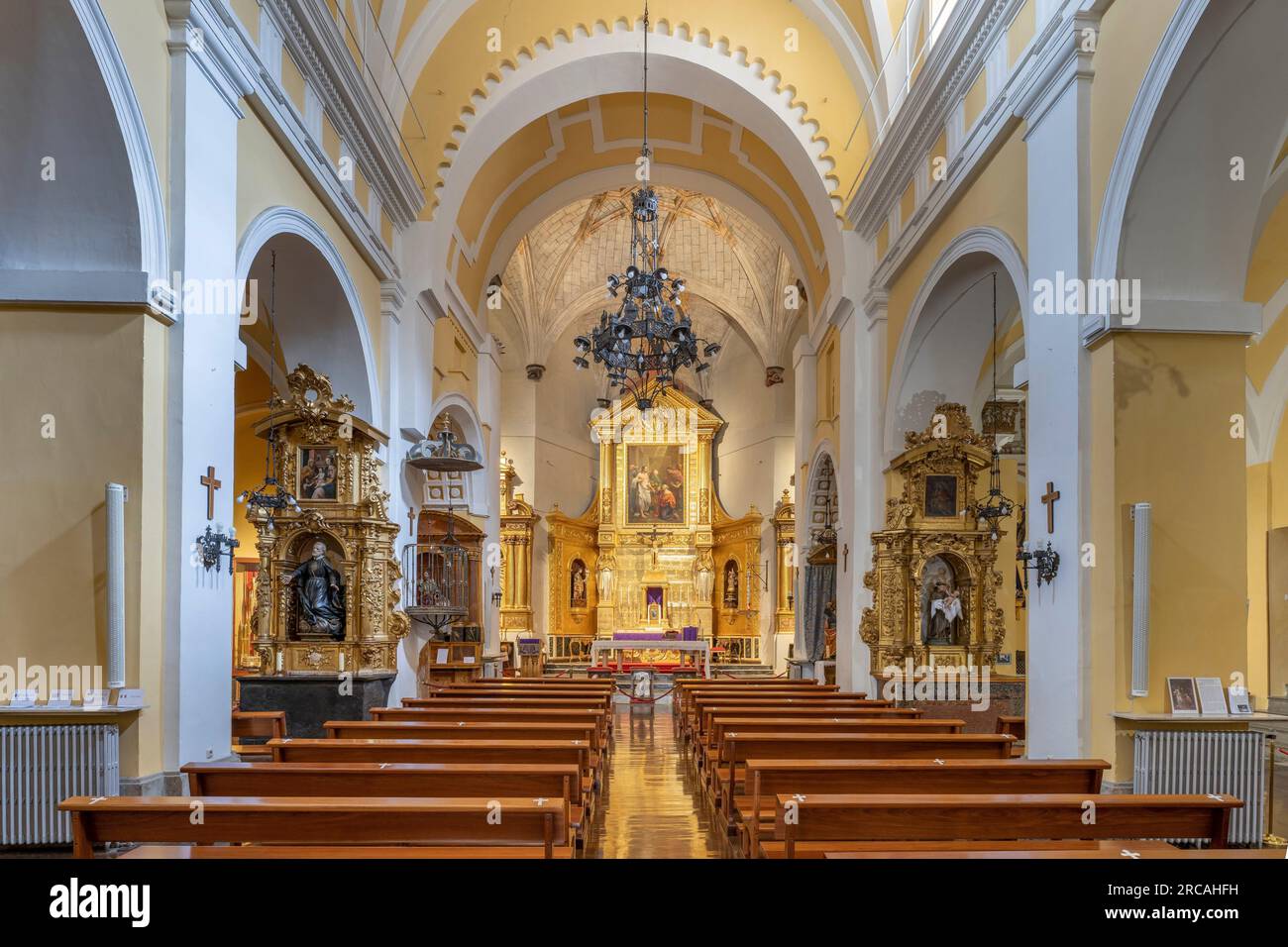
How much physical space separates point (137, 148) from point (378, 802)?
3.62 m

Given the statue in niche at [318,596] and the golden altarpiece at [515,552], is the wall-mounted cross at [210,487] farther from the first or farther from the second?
the golden altarpiece at [515,552]

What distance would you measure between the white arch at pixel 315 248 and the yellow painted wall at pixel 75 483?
1.55 metres

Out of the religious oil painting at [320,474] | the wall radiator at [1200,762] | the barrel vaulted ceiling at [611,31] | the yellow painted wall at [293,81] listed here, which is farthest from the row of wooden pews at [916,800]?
the barrel vaulted ceiling at [611,31]

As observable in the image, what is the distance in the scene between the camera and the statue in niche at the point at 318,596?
947cm

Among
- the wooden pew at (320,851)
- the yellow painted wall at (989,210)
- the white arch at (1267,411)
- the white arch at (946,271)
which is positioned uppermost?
the yellow painted wall at (989,210)

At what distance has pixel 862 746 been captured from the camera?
6.08 meters

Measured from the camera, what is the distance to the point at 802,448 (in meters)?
15.3

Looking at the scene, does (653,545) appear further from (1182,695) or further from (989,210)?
(1182,695)

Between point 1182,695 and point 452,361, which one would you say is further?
point 452,361

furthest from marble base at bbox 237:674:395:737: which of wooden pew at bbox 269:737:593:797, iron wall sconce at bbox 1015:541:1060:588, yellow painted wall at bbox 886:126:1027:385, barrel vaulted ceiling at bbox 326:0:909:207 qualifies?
yellow painted wall at bbox 886:126:1027:385

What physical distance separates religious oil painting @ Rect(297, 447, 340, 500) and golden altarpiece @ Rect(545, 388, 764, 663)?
40.3 ft

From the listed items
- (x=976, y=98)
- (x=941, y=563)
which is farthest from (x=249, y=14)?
(x=941, y=563)
